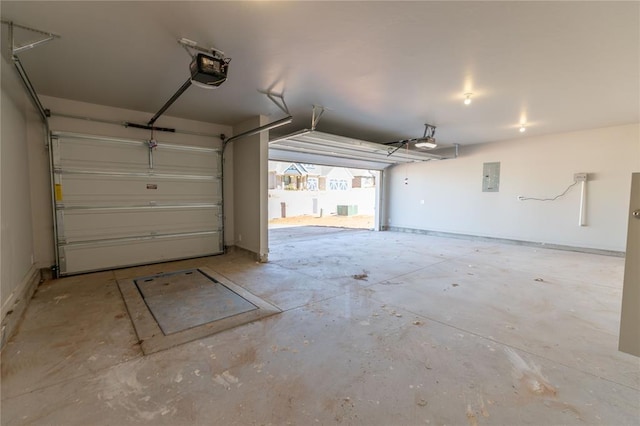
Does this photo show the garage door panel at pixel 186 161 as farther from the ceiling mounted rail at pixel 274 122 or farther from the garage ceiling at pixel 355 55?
the garage ceiling at pixel 355 55

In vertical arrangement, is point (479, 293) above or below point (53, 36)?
below

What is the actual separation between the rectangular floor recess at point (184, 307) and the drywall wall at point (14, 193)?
0.98 metres

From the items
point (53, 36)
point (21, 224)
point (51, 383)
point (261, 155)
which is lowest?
point (51, 383)

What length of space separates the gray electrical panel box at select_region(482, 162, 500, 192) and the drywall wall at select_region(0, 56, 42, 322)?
871 cm

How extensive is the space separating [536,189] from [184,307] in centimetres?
Result: 758

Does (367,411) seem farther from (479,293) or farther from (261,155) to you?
(261,155)

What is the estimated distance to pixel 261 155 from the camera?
196 inches

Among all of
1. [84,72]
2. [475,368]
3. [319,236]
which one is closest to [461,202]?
[319,236]

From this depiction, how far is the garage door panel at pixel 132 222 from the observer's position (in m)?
4.30

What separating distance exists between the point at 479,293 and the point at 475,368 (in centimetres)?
179

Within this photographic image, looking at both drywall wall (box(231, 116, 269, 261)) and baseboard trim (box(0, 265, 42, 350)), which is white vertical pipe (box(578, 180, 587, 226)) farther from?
baseboard trim (box(0, 265, 42, 350))

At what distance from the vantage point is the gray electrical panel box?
7.20 meters

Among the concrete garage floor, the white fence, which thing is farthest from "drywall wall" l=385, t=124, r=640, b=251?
the white fence

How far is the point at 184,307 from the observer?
307 centimetres
